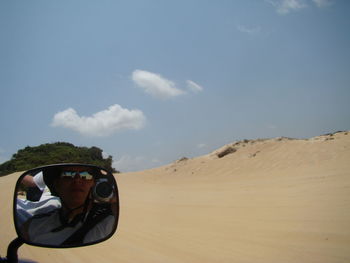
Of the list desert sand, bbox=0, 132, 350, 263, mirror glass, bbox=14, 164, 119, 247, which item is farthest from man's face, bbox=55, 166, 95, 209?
desert sand, bbox=0, 132, 350, 263

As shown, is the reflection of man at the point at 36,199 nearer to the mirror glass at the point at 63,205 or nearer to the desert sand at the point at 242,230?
the mirror glass at the point at 63,205

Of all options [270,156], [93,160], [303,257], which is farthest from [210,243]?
[270,156]

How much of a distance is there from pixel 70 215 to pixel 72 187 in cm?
17

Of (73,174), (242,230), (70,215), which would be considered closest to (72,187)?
(73,174)

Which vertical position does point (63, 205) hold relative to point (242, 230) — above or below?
above

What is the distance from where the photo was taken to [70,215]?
1.42 m

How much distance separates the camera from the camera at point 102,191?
57.9 inches

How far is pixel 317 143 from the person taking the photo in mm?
15945

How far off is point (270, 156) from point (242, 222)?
1190 centimetres

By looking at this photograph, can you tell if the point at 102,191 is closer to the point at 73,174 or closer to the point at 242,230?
the point at 73,174

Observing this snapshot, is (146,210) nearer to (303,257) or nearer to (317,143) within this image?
(303,257)

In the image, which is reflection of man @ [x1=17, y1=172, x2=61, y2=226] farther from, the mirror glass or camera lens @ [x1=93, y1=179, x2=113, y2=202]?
camera lens @ [x1=93, y1=179, x2=113, y2=202]

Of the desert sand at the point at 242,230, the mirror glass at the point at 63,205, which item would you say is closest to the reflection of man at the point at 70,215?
the mirror glass at the point at 63,205

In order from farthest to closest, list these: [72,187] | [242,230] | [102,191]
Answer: [242,230] < [102,191] < [72,187]
